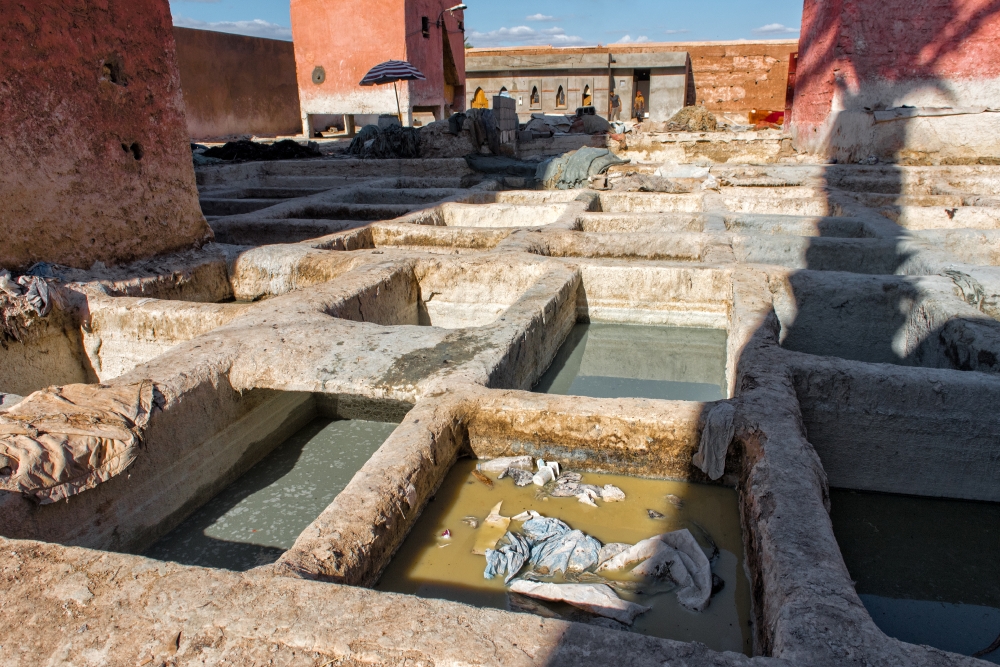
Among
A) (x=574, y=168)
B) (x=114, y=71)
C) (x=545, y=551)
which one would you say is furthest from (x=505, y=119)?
(x=545, y=551)

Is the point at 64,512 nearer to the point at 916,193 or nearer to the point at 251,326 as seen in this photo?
the point at 251,326

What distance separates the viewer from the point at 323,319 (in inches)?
138

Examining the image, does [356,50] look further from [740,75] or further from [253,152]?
[740,75]

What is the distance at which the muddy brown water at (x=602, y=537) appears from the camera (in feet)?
6.26

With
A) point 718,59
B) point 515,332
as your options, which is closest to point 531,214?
point 515,332

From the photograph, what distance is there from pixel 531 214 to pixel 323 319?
3.94 metres

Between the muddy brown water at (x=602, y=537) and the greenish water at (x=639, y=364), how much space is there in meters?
1.33

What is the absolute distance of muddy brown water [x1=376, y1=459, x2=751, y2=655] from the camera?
6.26 ft

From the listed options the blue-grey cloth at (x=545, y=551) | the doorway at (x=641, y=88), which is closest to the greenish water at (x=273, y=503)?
the blue-grey cloth at (x=545, y=551)

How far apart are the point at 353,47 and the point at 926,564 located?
15097 millimetres

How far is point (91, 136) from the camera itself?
4.36 metres

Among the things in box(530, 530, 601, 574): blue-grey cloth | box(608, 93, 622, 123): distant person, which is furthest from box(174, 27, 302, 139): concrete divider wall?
box(530, 530, 601, 574): blue-grey cloth

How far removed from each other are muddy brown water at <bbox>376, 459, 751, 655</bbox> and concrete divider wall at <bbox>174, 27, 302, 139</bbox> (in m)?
15.9

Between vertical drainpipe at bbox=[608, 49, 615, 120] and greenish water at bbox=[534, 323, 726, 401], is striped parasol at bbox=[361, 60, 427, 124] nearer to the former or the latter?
vertical drainpipe at bbox=[608, 49, 615, 120]
